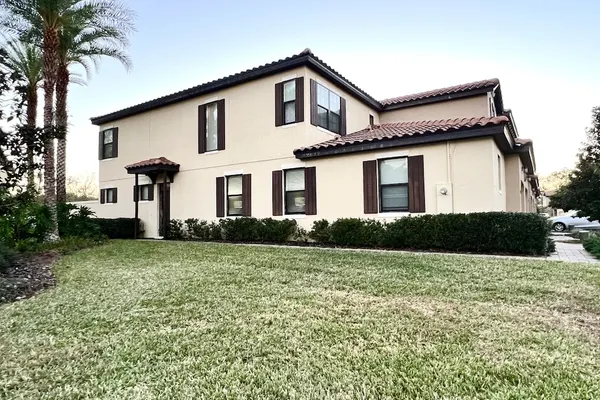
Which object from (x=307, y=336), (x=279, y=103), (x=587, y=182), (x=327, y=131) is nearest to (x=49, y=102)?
(x=279, y=103)

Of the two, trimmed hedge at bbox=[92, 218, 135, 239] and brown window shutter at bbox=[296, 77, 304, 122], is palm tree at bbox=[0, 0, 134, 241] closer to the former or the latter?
trimmed hedge at bbox=[92, 218, 135, 239]

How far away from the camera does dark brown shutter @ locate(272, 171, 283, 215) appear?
12078mm

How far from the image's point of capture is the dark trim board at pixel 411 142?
9.07 m

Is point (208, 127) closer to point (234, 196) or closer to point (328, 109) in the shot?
point (234, 196)

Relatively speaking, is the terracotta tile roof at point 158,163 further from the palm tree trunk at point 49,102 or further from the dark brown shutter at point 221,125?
the palm tree trunk at point 49,102

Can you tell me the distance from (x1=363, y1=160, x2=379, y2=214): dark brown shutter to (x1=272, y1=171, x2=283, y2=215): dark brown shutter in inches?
116

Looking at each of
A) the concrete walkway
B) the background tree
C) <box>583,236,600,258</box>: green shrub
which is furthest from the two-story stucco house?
the background tree

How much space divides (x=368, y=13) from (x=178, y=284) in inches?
470

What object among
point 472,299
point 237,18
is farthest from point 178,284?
point 237,18

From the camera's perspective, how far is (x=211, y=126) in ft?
45.9

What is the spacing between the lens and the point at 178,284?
5.45m

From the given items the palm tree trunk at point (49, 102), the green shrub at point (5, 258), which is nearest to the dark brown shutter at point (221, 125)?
the palm tree trunk at point (49, 102)

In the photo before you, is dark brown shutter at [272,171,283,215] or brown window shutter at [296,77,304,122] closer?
brown window shutter at [296,77,304,122]

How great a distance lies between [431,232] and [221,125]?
28.4 ft
